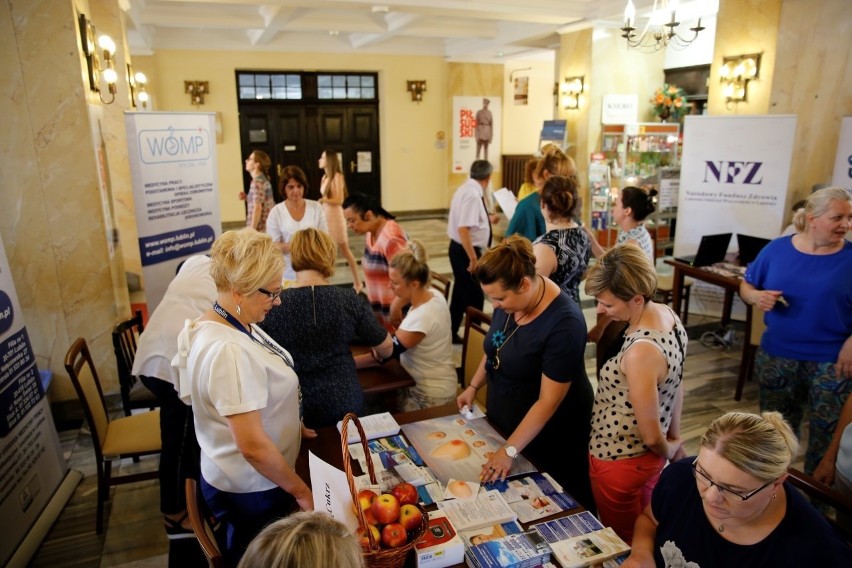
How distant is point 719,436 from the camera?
135 cm

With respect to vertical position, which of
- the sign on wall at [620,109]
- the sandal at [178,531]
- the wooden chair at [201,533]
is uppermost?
the sign on wall at [620,109]

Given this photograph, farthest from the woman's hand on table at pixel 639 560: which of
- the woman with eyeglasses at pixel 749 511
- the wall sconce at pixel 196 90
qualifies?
the wall sconce at pixel 196 90

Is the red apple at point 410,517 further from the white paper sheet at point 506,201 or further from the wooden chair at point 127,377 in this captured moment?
the white paper sheet at point 506,201

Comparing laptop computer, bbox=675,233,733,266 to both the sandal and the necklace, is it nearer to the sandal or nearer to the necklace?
the necklace

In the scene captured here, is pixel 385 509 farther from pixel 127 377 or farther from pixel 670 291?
pixel 670 291

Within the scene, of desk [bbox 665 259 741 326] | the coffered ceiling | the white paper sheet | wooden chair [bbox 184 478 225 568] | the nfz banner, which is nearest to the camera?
wooden chair [bbox 184 478 225 568]

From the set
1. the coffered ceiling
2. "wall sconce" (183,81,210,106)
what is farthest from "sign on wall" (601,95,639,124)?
"wall sconce" (183,81,210,106)

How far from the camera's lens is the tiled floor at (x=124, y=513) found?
264cm

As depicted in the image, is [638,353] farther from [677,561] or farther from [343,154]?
[343,154]

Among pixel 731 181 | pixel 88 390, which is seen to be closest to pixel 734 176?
pixel 731 181

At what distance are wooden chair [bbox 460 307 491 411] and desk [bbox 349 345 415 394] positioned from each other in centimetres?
36

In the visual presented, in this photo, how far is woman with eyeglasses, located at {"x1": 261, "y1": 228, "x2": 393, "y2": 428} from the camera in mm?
2133

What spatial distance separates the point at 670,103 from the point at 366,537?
28.1ft

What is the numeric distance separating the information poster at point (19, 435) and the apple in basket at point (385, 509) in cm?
209
